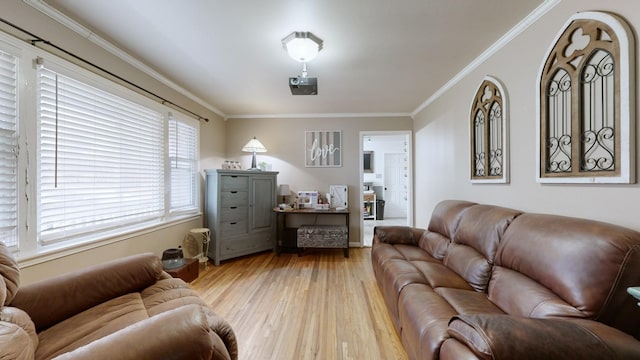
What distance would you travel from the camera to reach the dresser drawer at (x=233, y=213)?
11.8 ft

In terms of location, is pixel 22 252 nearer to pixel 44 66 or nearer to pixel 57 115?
pixel 57 115

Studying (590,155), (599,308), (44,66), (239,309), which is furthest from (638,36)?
(44,66)

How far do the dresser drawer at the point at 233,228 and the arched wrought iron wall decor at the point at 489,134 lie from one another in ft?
10.5

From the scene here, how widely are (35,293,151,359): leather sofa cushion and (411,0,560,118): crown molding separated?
321 cm

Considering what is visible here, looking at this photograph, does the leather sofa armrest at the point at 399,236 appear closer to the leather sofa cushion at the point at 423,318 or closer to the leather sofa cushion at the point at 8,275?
the leather sofa cushion at the point at 423,318

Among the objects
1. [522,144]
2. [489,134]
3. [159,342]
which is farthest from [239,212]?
[522,144]

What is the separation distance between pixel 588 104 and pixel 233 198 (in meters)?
3.78

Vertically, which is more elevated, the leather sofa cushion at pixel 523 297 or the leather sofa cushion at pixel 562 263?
the leather sofa cushion at pixel 562 263

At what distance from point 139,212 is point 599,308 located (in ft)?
11.8

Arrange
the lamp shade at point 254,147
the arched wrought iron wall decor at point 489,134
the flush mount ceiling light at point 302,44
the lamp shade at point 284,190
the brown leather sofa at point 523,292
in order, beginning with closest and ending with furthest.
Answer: the brown leather sofa at point 523,292 < the flush mount ceiling light at point 302,44 < the arched wrought iron wall decor at point 489,134 < the lamp shade at point 254,147 < the lamp shade at point 284,190

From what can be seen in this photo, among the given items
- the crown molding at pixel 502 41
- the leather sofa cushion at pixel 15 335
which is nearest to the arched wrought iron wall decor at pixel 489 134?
the crown molding at pixel 502 41

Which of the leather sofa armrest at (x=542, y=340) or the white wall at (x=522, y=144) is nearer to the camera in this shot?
the leather sofa armrest at (x=542, y=340)

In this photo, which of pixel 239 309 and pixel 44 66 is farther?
pixel 239 309

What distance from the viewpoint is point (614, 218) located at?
4.32 feet
